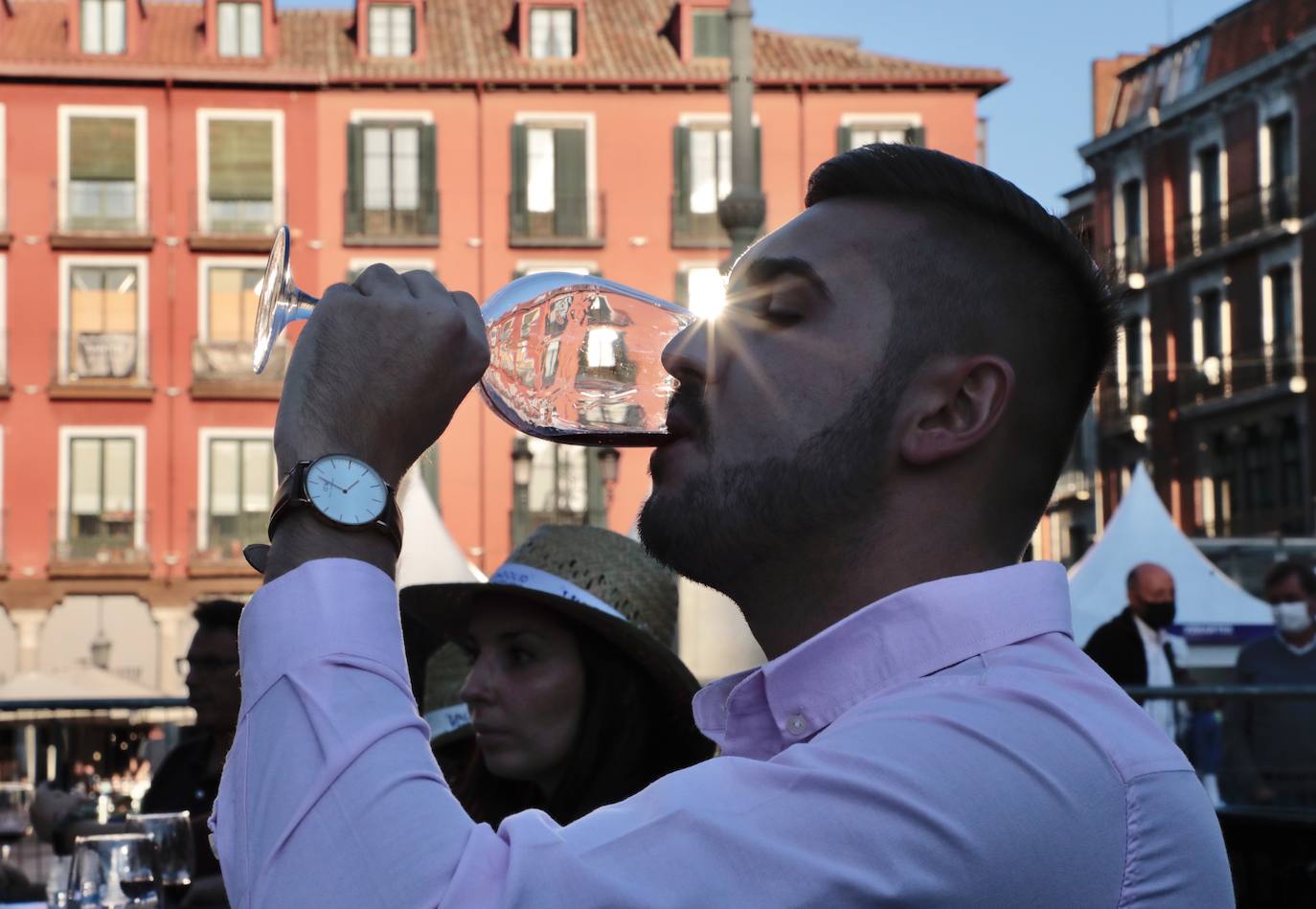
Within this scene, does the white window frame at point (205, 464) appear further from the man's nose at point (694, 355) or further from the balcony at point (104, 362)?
the man's nose at point (694, 355)

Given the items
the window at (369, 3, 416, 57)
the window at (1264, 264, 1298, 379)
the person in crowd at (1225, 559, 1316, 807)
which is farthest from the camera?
the window at (1264, 264, 1298, 379)

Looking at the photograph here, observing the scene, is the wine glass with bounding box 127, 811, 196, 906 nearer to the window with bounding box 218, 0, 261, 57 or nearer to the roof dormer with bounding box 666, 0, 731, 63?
the roof dormer with bounding box 666, 0, 731, 63

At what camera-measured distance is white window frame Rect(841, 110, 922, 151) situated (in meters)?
34.0

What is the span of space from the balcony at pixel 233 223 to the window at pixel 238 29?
274 centimetres

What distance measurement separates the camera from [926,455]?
5.15ft

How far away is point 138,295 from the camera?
32688 mm

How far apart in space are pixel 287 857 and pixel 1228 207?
39485 mm

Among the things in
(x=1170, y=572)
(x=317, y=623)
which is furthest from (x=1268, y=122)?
(x=317, y=623)

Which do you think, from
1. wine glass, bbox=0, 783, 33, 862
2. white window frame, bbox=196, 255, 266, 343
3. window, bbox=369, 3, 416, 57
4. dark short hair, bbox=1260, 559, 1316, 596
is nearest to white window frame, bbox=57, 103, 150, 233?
white window frame, bbox=196, 255, 266, 343

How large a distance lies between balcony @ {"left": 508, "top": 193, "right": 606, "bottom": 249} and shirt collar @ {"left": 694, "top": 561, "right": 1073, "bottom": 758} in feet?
105

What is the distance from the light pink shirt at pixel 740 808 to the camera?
48.7 inches

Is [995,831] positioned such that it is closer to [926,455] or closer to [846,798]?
[846,798]

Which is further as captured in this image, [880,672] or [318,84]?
[318,84]

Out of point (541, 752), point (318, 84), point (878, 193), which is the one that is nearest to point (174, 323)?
point (318, 84)
